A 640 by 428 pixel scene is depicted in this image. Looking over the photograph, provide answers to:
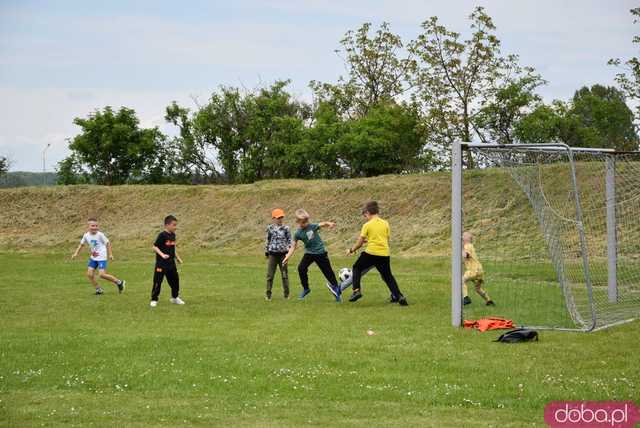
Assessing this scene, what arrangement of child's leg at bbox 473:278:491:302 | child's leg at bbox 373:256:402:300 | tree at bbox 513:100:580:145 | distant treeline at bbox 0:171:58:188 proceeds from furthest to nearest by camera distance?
1. distant treeline at bbox 0:171:58:188
2. tree at bbox 513:100:580:145
3. child's leg at bbox 473:278:491:302
4. child's leg at bbox 373:256:402:300

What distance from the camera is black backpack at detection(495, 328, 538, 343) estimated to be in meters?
13.1

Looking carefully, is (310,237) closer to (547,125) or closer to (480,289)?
(480,289)

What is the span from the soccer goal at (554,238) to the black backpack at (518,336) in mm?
1153

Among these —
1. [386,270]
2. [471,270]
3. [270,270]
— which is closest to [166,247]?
[270,270]

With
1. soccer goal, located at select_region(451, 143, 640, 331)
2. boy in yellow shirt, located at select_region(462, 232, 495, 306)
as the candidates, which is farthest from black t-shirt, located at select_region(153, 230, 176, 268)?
soccer goal, located at select_region(451, 143, 640, 331)

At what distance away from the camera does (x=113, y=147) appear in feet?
174

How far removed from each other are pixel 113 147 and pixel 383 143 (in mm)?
17345

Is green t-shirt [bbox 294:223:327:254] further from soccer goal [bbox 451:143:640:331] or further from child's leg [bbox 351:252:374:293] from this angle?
soccer goal [bbox 451:143:640:331]

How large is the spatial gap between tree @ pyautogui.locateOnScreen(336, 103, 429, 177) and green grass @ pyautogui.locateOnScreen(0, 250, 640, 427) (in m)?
25.9

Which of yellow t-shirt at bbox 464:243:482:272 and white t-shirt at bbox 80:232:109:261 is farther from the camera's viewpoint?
white t-shirt at bbox 80:232:109:261

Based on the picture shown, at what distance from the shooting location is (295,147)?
164 ft

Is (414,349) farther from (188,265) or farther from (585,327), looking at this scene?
(188,265)

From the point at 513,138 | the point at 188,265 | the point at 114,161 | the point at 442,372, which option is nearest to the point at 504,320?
the point at 442,372

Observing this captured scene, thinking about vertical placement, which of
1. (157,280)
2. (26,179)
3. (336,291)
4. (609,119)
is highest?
(609,119)
